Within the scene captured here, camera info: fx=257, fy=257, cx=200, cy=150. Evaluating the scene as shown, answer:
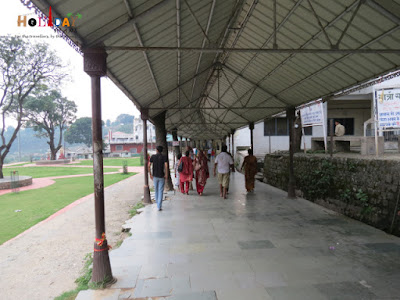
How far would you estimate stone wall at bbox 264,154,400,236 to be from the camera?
203 inches

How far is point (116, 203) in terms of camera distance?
1016 centimetres

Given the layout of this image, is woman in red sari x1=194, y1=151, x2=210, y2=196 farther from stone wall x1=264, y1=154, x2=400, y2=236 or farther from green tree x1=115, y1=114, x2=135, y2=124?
green tree x1=115, y1=114, x2=135, y2=124

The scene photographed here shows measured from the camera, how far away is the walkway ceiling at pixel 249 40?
346 centimetres

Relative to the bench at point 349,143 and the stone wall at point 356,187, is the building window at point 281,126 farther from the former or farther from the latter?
the stone wall at point 356,187

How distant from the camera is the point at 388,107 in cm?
660

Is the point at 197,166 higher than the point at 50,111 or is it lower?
lower

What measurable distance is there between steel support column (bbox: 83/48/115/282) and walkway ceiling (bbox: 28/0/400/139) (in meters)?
0.19

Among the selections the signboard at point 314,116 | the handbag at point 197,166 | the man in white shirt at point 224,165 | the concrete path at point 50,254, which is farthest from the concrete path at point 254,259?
the signboard at point 314,116

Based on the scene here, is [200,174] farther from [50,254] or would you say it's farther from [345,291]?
[345,291]

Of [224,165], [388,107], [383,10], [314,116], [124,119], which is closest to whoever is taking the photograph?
[383,10]

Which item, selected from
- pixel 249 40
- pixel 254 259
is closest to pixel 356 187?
pixel 254 259

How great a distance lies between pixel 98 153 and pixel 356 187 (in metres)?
5.88

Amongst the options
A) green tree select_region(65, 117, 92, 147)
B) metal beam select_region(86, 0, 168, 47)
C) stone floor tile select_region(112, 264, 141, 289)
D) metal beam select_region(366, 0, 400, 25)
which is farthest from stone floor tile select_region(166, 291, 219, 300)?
green tree select_region(65, 117, 92, 147)

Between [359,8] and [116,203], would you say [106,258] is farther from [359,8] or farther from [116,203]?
[116,203]
